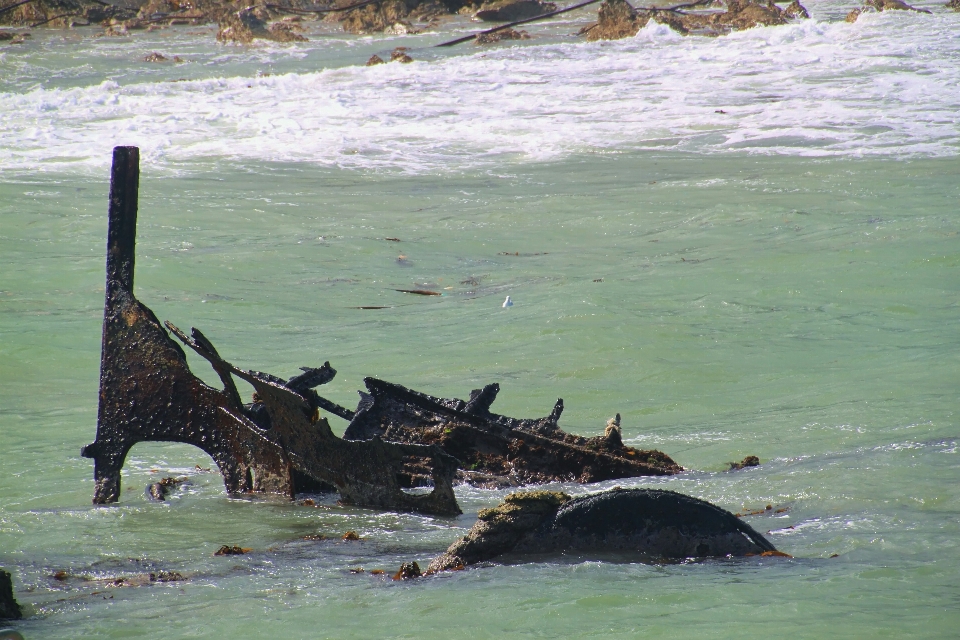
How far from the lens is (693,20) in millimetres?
28969

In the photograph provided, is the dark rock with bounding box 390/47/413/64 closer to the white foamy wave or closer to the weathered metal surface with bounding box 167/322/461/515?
the white foamy wave

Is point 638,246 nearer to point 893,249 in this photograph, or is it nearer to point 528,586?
point 893,249

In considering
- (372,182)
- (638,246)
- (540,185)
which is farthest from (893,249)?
(372,182)

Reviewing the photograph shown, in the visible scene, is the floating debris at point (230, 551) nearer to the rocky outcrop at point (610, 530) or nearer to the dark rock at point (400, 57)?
the rocky outcrop at point (610, 530)

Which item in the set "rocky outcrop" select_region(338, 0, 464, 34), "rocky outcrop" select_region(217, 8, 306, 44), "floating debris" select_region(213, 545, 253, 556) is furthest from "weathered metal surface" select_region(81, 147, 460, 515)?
"rocky outcrop" select_region(338, 0, 464, 34)

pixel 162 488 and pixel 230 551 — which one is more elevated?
pixel 230 551

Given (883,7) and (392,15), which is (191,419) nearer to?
(883,7)

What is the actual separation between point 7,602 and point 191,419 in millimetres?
1407

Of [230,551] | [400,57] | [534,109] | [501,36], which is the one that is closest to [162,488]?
[230,551]

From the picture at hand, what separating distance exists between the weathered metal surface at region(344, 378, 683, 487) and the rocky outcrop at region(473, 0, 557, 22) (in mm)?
28377

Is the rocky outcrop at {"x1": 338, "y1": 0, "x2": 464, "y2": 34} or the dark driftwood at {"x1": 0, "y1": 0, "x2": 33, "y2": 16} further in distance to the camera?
the dark driftwood at {"x1": 0, "y1": 0, "x2": 33, "y2": 16}

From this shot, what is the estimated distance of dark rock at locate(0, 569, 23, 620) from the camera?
2756mm

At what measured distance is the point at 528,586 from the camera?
9.59 ft

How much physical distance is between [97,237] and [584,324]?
16.8 feet
